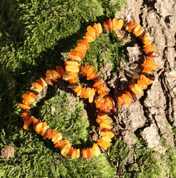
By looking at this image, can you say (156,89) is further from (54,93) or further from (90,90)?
(54,93)

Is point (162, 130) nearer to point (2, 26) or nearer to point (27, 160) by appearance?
point (27, 160)

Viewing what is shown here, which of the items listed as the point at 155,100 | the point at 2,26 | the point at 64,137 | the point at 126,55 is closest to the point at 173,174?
the point at 155,100

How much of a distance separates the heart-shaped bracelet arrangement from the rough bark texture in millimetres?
226

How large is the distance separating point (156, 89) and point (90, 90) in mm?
1259

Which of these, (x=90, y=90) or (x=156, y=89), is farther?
(x=156, y=89)

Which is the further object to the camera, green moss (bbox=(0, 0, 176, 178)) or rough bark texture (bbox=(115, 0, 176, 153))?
rough bark texture (bbox=(115, 0, 176, 153))

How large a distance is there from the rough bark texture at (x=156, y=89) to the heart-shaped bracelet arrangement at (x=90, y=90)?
23cm

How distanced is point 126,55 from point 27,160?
8.42 feet

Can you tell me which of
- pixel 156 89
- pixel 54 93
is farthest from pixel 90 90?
pixel 156 89

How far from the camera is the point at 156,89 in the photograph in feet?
10.4

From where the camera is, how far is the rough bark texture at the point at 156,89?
3.01m

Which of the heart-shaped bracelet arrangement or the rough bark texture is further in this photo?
the rough bark texture

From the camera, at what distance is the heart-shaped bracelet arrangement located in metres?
2.78

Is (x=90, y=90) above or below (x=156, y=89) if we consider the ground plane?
above
